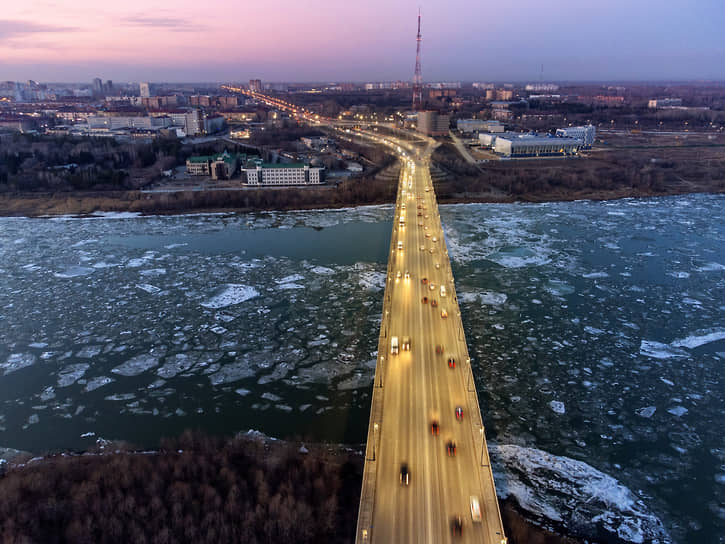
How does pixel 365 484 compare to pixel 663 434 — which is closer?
pixel 365 484

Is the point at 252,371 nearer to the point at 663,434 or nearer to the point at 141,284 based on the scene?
the point at 141,284

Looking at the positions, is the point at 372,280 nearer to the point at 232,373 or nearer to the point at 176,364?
the point at 232,373

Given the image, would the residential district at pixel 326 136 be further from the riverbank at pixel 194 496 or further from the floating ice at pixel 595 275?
the riverbank at pixel 194 496

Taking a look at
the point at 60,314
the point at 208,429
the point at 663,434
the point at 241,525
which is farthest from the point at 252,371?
the point at 663,434

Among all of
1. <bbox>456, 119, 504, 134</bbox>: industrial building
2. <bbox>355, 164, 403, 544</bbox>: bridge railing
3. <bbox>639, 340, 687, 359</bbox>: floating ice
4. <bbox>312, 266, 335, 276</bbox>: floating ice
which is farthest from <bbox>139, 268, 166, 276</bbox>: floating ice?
<bbox>456, 119, 504, 134</bbox>: industrial building

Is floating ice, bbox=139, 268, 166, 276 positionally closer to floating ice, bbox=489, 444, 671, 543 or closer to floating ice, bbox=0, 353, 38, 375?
floating ice, bbox=0, 353, 38, 375

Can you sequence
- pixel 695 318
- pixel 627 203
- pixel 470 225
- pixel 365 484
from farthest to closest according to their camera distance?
pixel 627 203, pixel 470 225, pixel 695 318, pixel 365 484
